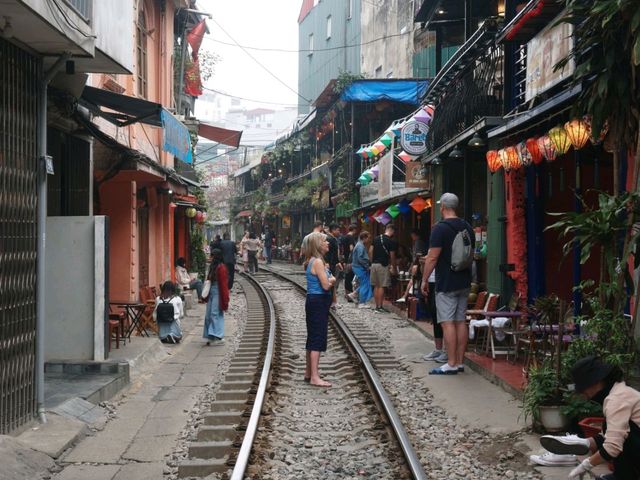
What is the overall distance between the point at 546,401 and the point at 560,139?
3.18 metres

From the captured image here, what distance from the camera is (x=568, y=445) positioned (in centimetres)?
523

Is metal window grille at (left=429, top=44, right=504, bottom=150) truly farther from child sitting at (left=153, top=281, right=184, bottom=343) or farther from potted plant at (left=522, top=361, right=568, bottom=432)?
potted plant at (left=522, top=361, right=568, bottom=432)

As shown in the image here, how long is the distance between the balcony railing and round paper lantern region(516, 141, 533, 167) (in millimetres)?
5743

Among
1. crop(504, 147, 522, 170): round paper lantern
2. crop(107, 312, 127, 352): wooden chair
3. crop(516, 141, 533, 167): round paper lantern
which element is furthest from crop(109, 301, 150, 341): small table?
crop(516, 141, 533, 167): round paper lantern

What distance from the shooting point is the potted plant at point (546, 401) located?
6.83m

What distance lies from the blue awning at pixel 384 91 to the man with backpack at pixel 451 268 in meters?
18.7

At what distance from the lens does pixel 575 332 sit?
9.25 metres

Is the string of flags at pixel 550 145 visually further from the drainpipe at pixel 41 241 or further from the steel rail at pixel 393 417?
the drainpipe at pixel 41 241

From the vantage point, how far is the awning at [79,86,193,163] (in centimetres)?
1068

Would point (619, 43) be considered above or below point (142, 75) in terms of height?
below

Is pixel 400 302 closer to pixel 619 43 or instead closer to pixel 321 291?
pixel 321 291

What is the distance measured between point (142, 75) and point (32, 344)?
11.3 metres

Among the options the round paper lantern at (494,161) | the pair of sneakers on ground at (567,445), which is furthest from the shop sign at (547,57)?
the pair of sneakers on ground at (567,445)

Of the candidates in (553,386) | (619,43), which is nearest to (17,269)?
(553,386)
